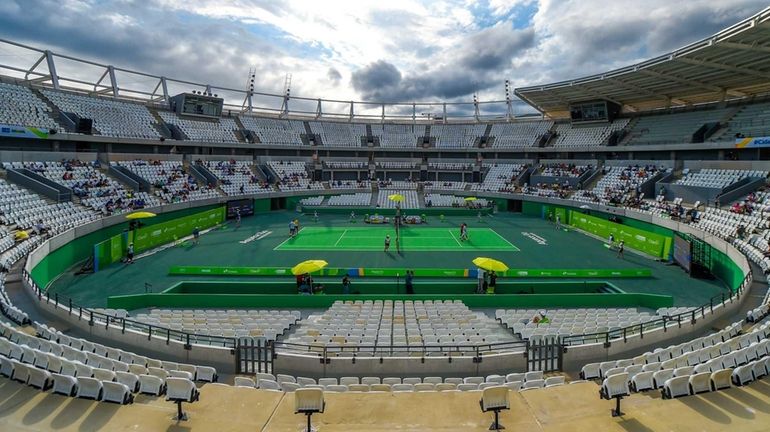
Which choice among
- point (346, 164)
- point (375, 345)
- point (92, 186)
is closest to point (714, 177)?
point (375, 345)

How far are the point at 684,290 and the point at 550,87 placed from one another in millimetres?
36381

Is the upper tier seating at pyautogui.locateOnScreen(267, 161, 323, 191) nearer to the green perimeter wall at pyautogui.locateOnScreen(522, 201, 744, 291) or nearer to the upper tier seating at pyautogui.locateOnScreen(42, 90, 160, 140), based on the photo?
the upper tier seating at pyautogui.locateOnScreen(42, 90, 160, 140)

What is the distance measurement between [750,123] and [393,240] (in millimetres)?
36085

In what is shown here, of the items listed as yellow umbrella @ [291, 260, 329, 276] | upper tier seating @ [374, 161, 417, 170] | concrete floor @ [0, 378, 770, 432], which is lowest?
yellow umbrella @ [291, 260, 329, 276]

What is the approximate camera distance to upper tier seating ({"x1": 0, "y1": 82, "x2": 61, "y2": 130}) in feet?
122

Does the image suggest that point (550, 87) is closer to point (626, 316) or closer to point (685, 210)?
point (685, 210)

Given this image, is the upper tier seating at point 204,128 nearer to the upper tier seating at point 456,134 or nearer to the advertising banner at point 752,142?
the upper tier seating at point 456,134

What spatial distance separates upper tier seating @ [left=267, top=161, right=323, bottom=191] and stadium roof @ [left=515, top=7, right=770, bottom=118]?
33.0 meters

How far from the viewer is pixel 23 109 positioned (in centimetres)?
3931

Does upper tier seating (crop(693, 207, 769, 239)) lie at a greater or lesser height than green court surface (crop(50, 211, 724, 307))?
greater

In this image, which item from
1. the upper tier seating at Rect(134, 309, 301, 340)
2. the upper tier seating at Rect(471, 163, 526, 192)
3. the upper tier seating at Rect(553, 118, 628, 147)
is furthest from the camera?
the upper tier seating at Rect(471, 163, 526, 192)

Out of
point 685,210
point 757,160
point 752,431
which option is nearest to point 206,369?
point 752,431

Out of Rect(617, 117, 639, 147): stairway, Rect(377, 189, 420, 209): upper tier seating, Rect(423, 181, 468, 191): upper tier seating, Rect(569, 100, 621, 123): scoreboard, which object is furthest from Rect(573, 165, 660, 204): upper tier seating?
Rect(377, 189, 420, 209): upper tier seating

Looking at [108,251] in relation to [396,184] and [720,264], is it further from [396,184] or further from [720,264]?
[396,184]
